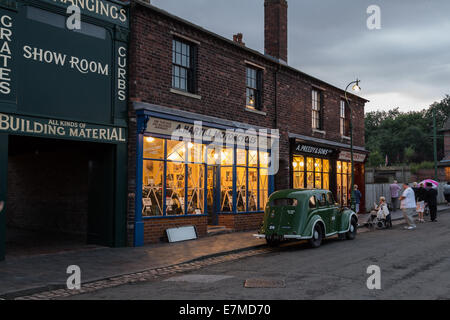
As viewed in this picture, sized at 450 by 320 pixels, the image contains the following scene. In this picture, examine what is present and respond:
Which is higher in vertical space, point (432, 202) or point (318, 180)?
point (318, 180)

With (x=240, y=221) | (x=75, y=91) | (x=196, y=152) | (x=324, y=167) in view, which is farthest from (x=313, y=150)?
(x=75, y=91)

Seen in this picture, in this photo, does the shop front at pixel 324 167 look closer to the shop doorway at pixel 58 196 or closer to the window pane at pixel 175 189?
the window pane at pixel 175 189

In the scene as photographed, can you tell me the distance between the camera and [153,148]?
1410 cm

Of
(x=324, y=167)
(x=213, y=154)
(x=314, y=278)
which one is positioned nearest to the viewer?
(x=314, y=278)

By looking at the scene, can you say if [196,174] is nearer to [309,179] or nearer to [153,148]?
[153,148]

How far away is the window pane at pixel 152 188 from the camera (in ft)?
45.2

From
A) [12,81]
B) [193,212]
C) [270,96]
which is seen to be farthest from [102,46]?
[270,96]

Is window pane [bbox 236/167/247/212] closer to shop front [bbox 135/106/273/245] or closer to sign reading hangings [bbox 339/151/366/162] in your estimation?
shop front [bbox 135/106/273/245]

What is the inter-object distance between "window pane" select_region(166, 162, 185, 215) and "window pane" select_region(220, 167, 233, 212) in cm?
273

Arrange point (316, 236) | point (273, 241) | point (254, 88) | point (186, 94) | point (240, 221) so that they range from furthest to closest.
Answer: point (254, 88), point (240, 221), point (186, 94), point (273, 241), point (316, 236)

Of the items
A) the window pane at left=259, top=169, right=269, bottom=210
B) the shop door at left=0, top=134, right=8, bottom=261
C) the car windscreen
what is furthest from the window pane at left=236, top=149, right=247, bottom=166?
the shop door at left=0, top=134, right=8, bottom=261

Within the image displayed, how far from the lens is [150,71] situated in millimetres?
14016

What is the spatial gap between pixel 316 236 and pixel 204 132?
5.35 meters
